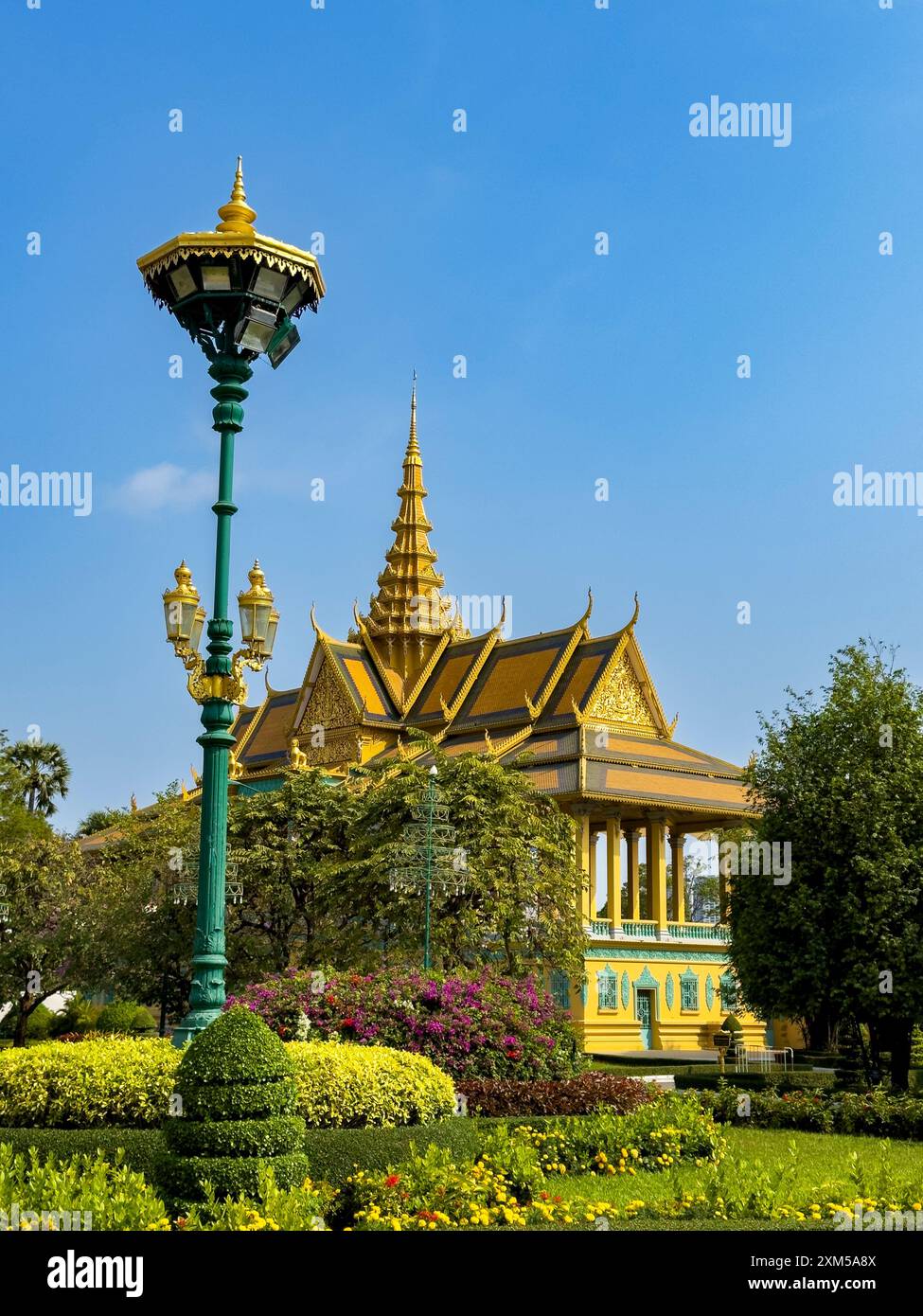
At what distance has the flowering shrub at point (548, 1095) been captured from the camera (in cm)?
1430

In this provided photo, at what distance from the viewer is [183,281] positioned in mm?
11945

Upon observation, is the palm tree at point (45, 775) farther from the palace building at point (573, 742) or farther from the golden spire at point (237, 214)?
the golden spire at point (237, 214)

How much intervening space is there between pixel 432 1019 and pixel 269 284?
822 centimetres

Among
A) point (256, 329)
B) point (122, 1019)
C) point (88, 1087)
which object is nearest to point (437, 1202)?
point (88, 1087)

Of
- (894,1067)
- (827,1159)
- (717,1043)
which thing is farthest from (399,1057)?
(717,1043)

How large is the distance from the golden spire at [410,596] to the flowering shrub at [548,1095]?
37258mm

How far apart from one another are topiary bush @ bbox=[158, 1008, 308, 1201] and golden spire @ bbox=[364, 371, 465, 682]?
43542 millimetres

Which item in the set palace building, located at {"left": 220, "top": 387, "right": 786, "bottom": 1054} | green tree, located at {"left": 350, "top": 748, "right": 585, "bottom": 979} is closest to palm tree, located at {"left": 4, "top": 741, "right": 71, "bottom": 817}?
palace building, located at {"left": 220, "top": 387, "right": 786, "bottom": 1054}

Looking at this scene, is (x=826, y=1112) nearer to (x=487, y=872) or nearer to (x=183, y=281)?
(x=487, y=872)

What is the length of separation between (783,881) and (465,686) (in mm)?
25703

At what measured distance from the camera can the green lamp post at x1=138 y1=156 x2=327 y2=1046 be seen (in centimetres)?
1120

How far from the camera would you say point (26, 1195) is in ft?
23.8

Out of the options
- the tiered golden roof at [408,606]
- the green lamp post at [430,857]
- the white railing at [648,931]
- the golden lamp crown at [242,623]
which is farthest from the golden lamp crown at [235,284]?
the tiered golden roof at [408,606]
